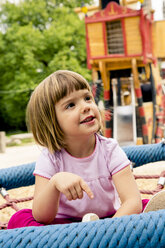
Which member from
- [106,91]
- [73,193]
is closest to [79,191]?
[73,193]

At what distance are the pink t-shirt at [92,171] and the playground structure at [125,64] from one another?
10.8 feet

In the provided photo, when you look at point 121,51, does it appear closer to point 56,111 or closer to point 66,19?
point 56,111

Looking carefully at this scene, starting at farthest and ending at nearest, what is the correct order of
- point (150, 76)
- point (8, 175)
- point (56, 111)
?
point (150, 76)
point (8, 175)
point (56, 111)

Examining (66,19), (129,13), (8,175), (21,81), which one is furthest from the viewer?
(66,19)

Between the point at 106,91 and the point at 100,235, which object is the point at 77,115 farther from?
the point at 106,91

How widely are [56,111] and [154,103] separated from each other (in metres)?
4.22

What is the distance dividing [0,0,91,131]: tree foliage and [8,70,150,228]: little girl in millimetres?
9802

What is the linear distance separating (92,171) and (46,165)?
0.12m

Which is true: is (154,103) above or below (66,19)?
below

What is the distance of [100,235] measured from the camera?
0.50 meters

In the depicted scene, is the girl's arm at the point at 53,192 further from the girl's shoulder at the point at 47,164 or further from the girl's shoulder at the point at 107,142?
the girl's shoulder at the point at 107,142

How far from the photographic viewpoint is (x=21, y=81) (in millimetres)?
11211

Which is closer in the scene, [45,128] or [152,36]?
[45,128]

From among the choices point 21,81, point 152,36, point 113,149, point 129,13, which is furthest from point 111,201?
point 21,81
